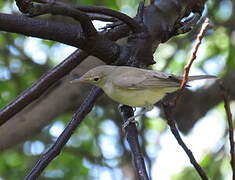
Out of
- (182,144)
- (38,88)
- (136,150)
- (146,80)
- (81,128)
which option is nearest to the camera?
(182,144)

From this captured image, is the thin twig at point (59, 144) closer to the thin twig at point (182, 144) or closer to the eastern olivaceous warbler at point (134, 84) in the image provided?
the thin twig at point (182, 144)

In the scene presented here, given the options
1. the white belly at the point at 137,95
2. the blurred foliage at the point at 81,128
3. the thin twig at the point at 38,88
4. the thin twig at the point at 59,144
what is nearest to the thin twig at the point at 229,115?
the thin twig at the point at 59,144

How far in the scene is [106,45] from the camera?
2184 mm

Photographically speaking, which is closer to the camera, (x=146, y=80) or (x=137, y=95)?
(x=137, y=95)

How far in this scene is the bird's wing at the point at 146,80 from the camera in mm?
3188

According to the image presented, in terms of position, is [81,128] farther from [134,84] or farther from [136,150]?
[136,150]

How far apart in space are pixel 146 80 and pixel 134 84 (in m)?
0.08

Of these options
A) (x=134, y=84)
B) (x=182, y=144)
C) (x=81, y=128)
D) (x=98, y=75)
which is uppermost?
(x=182, y=144)

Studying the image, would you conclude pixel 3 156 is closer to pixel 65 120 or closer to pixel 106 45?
pixel 65 120

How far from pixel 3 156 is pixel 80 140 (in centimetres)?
73

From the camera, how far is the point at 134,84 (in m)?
3.38

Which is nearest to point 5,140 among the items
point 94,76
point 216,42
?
point 94,76

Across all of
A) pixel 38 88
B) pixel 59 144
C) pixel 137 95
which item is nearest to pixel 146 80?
pixel 137 95

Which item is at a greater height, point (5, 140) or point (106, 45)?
point (106, 45)
